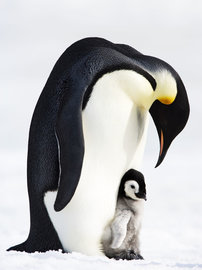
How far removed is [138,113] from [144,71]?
0.26 metres

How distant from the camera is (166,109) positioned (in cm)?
496

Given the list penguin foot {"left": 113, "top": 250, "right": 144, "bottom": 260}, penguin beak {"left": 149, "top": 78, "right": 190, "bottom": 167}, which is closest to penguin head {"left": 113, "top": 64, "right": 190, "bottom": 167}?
penguin beak {"left": 149, "top": 78, "right": 190, "bottom": 167}

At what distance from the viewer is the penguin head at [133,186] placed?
4.54m

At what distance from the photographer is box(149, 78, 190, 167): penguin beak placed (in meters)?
4.91

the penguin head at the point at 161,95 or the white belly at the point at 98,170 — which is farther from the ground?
the penguin head at the point at 161,95

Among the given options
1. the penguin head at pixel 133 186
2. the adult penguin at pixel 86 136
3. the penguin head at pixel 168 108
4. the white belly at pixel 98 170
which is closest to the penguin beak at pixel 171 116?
the penguin head at pixel 168 108

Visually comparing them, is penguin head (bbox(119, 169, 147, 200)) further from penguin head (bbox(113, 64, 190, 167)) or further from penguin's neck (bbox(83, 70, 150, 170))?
penguin head (bbox(113, 64, 190, 167))

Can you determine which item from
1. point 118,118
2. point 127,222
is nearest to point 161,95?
point 118,118

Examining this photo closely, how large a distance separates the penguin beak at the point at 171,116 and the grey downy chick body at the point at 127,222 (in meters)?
0.58

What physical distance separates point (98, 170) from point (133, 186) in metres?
0.24

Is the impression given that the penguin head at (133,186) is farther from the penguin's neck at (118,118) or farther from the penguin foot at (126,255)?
the penguin foot at (126,255)

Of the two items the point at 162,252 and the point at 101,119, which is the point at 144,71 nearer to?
the point at 101,119

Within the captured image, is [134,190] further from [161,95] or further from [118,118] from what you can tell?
[161,95]

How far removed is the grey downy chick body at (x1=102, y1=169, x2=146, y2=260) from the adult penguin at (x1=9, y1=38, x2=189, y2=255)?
0.17 feet
